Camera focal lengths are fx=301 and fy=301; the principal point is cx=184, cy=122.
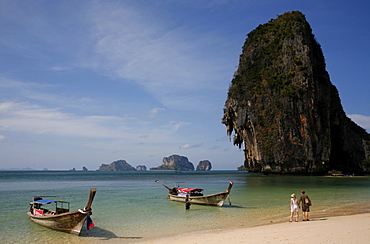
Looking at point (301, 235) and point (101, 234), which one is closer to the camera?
point (301, 235)

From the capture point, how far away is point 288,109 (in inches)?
2495

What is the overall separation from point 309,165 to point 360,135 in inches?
969

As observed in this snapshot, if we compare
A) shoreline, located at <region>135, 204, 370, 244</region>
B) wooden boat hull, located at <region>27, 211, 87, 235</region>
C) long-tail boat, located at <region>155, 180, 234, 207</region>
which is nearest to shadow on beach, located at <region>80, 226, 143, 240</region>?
wooden boat hull, located at <region>27, 211, 87, 235</region>

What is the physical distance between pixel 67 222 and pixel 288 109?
56.5 metres

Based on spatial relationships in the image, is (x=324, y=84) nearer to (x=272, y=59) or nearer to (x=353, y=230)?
(x=272, y=59)

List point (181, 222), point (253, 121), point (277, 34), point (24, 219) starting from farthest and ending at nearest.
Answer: point (277, 34)
point (253, 121)
point (24, 219)
point (181, 222)

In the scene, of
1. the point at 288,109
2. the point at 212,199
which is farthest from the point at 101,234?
the point at 288,109

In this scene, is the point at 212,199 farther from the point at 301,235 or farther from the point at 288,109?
the point at 288,109

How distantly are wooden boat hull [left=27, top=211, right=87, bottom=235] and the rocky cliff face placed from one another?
54.5m

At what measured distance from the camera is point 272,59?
69438 mm

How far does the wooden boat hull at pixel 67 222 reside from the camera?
14.2 m

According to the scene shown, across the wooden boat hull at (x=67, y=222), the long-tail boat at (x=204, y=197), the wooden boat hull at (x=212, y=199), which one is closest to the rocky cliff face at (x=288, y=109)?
the long-tail boat at (x=204, y=197)

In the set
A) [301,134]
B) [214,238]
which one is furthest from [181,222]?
[301,134]

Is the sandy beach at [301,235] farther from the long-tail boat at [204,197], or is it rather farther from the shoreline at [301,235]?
the long-tail boat at [204,197]
